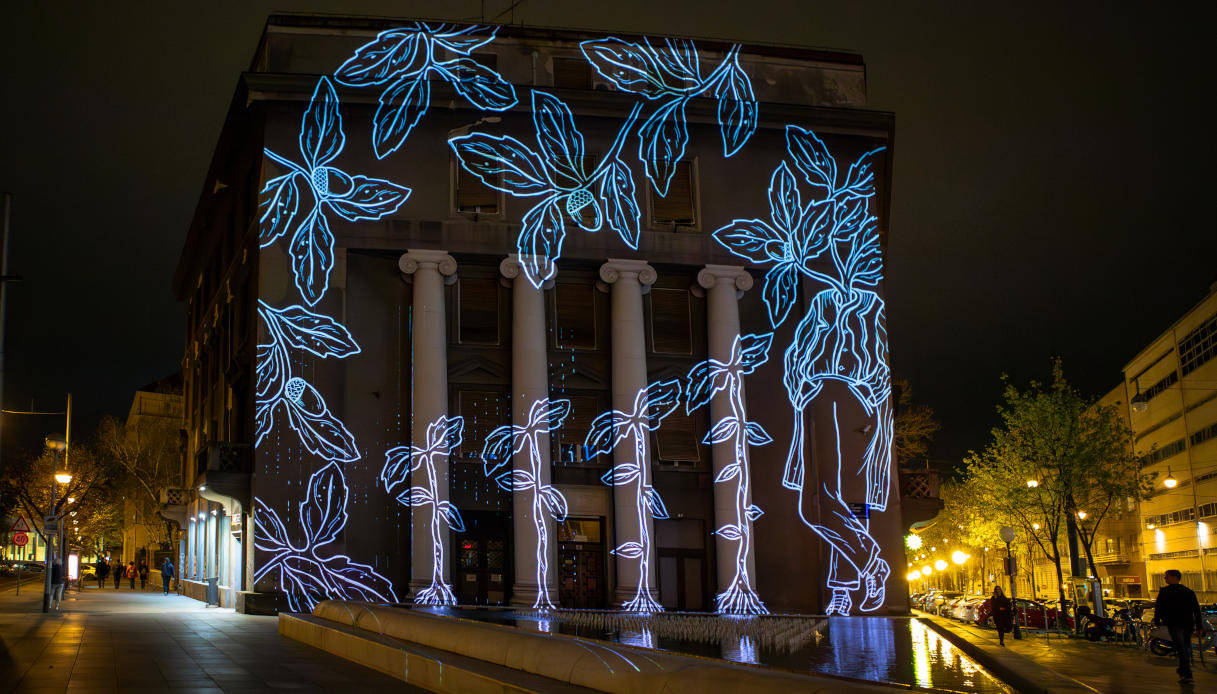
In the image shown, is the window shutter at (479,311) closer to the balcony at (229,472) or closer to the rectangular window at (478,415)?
the rectangular window at (478,415)

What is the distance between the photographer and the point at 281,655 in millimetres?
19219

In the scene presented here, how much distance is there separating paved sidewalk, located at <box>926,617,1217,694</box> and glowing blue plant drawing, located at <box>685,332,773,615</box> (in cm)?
893

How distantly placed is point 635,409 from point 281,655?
69.8 ft

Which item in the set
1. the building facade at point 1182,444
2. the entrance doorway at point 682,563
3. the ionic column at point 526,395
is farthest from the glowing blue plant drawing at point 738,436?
the building facade at point 1182,444

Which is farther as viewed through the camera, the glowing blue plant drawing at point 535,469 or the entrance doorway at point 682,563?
the entrance doorway at point 682,563

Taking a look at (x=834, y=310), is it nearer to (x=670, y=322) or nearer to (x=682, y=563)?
(x=670, y=322)

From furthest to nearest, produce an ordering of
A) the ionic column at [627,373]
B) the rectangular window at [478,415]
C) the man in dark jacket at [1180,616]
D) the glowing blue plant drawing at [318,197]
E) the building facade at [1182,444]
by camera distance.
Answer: the building facade at [1182,444] < the rectangular window at [478,415] < the glowing blue plant drawing at [318,197] < the ionic column at [627,373] < the man in dark jacket at [1180,616]

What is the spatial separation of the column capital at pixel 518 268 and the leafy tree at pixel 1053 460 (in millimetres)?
22804

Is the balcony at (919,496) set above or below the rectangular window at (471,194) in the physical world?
below

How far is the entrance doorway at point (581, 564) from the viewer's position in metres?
38.9

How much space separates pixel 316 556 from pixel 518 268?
11499 millimetres

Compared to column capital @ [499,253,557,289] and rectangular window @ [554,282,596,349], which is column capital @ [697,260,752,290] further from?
column capital @ [499,253,557,289]

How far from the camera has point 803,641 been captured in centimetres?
2464

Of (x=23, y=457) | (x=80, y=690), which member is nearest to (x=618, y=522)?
(x=80, y=690)
